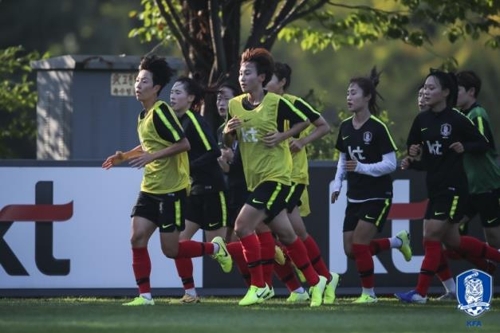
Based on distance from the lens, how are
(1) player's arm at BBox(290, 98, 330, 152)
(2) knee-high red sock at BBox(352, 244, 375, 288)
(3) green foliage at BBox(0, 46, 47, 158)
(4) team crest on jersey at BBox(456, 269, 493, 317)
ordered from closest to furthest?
1. (4) team crest on jersey at BBox(456, 269, 493, 317)
2. (1) player's arm at BBox(290, 98, 330, 152)
3. (2) knee-high red sock at BBox(352, 244, 375, 288)
4. (3) green foliage at BBox(0, 46, 47, 158)

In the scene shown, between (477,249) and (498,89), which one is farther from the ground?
(498,89)

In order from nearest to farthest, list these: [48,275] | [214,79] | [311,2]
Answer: [48,275]
[214,79]
[311,2]

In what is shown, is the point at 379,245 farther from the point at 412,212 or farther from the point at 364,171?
the point at 412,212

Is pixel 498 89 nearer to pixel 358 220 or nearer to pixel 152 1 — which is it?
pixel 152 1

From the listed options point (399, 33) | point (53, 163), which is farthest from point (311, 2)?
point (53, 163)

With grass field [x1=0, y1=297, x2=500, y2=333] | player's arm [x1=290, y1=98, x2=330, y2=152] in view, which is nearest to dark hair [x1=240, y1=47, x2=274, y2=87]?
player's arm [x1=290, y1=98, x2=330, y2=152]

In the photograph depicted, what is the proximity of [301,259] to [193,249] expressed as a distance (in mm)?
1105

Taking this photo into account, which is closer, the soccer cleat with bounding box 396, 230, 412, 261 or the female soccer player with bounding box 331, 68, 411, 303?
the female soccer player with bounding box 331, 68, 411, 303

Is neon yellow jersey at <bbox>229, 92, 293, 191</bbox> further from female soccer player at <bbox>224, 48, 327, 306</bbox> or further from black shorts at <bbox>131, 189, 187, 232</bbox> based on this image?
black shorts at <bbox>131, 189, 187, 232</bbox>

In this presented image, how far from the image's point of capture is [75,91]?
20.9m

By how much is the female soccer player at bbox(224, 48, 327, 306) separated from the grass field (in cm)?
41

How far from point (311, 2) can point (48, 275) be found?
237 inches

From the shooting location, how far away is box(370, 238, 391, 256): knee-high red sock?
1658 cm

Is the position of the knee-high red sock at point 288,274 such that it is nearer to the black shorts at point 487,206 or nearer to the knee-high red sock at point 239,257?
the knee-high red sock at point 239,257
